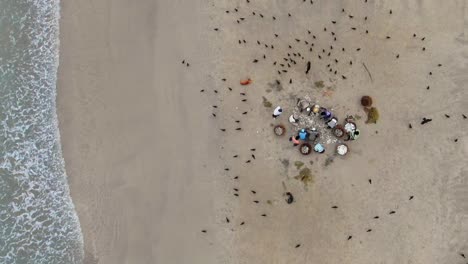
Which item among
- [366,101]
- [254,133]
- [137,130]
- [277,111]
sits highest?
[366,101]

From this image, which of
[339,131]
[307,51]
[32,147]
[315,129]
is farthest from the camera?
[307,51]

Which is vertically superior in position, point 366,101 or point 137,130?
point 366,101

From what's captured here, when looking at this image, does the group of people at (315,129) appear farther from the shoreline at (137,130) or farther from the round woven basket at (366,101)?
the shoreline at (137,130)

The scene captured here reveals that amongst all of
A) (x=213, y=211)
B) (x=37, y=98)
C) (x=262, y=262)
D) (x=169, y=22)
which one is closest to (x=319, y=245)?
(x=262, y=262)

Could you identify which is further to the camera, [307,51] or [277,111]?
[307,51]

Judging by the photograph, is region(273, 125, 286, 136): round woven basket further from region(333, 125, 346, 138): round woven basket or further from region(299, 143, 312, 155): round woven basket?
region(333, 125, 346, 138): round woven basket

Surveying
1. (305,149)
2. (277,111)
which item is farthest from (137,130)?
(305,149)

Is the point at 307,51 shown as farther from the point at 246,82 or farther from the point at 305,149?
the point at 305,149
